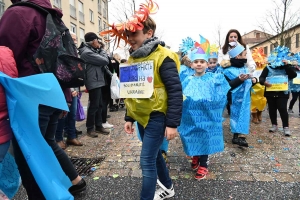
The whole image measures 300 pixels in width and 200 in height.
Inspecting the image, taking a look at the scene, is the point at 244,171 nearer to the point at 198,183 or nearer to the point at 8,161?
the point at 198,183

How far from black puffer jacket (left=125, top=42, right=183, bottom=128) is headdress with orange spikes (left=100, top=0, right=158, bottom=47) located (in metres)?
0.36

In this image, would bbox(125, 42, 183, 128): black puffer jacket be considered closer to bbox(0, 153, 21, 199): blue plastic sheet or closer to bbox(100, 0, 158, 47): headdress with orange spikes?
bbox(100, 0, 158, 47): headdress with orange spikes

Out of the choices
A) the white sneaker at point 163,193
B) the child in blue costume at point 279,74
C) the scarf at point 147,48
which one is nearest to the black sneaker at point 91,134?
the white sneaker at point 163,193

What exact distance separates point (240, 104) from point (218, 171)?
136 cm

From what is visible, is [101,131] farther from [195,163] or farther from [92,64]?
[195,163]

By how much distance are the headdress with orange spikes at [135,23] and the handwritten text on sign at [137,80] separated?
0.92 feet

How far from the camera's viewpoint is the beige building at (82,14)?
65.7 ft

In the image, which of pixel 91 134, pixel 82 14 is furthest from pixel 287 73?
pixel 82 14

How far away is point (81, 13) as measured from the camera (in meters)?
24.2

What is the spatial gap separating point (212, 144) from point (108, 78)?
3568 mm

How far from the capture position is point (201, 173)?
270 centimetres

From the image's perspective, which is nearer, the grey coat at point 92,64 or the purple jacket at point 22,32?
the purple jacket at point 22,32

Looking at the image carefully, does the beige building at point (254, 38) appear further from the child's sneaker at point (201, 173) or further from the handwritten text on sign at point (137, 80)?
the handwritten text on sign at point (137, 80)

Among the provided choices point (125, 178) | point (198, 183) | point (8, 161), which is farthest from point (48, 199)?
point (198, 183)
